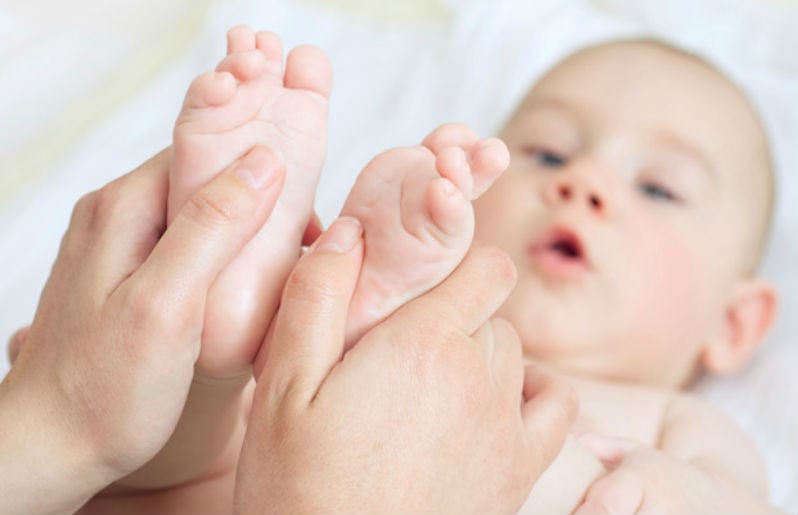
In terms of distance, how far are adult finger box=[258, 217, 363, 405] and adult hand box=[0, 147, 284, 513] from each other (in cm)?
6

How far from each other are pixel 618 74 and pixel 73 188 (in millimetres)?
831

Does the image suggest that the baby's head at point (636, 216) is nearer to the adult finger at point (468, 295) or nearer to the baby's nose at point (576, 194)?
the baby's nose at point (576, 194)

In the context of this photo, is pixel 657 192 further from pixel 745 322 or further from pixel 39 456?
pixel 39 456

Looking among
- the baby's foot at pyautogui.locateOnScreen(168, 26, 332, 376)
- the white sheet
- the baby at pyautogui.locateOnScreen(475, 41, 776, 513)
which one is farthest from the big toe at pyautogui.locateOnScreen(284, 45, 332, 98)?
the white sheet

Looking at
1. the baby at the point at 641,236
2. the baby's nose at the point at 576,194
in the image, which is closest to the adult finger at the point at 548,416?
the baby at the point at 641,236

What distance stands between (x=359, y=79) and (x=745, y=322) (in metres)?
0.83

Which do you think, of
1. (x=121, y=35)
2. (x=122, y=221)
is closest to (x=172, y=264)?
(x=122, y=221)

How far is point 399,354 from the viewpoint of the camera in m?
0.84

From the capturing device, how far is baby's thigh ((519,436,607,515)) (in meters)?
1.00

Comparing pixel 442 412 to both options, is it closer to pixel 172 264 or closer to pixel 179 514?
pixel 172 264

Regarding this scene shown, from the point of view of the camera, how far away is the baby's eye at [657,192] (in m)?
1.53

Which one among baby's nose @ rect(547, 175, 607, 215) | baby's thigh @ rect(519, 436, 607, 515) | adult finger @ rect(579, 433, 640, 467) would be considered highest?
baby's nose @ rect(547, 175, 607, 215)

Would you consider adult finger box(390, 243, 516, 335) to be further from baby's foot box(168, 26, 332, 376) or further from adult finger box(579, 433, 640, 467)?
adult finger box(579, 433, 640, 467)

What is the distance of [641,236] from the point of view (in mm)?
1448
